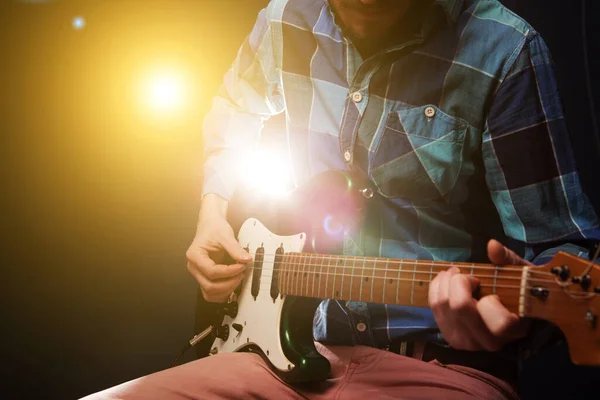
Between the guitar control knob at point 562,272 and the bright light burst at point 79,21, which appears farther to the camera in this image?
the bright light burst at point 79,21

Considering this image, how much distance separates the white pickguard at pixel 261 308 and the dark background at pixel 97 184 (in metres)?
0.80

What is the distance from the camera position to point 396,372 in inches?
44.5

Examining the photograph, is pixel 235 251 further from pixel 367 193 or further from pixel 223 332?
pixel 367 193

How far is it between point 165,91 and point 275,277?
3.60 feet

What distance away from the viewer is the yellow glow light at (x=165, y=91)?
2.00 m

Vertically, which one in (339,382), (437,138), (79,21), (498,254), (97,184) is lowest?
(339,382)

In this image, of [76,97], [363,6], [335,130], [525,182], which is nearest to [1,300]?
[76,97]

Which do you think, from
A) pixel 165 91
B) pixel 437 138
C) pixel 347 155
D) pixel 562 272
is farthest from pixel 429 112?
pixel 165 91

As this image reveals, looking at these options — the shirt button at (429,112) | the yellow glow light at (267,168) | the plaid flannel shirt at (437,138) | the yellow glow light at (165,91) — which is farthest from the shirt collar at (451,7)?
the yellow glow light at (165,91)

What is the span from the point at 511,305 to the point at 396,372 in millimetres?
403

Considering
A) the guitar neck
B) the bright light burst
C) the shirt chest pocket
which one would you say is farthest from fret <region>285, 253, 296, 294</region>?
the bright light burst

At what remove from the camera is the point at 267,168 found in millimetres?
1710

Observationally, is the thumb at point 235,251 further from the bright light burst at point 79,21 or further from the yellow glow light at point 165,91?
the bright light burst at point 79,21

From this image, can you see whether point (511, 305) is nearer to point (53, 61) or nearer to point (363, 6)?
point (363, 6)
